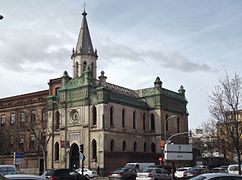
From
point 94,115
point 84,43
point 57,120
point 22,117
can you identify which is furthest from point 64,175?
point 22,117

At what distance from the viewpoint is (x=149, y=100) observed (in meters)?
69.1

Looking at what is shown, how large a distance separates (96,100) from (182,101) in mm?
20479

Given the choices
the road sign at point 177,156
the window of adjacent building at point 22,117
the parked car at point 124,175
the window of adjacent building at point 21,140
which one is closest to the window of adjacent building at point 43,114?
→ the window of adjacent building at point 22,117

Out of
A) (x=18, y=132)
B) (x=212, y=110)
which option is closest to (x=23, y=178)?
(x=212, y=110)

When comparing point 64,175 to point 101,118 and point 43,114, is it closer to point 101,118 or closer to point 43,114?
point 101,118

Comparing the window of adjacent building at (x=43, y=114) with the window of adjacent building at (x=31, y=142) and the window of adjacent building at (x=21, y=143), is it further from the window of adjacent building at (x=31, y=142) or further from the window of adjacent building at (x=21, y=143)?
the window of adjacent building at (x=21, y=143)

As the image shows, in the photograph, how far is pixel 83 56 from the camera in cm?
6719

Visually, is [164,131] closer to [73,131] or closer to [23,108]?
[73,131]

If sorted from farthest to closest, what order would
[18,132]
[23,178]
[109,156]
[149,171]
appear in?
[18,132], [109,156], [149,171], [23,178]

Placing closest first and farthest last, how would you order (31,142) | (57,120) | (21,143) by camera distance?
(57,120), (31,142), (21,143)

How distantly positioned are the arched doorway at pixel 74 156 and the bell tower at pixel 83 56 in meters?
11.7

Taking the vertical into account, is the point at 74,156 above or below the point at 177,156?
below

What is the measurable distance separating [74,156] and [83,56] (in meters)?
15.9

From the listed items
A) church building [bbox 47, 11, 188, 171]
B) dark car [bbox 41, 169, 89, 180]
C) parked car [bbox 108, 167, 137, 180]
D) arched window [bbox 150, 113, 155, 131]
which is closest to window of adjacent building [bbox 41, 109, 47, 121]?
church building [bbox 47, 11, 188, 171]
